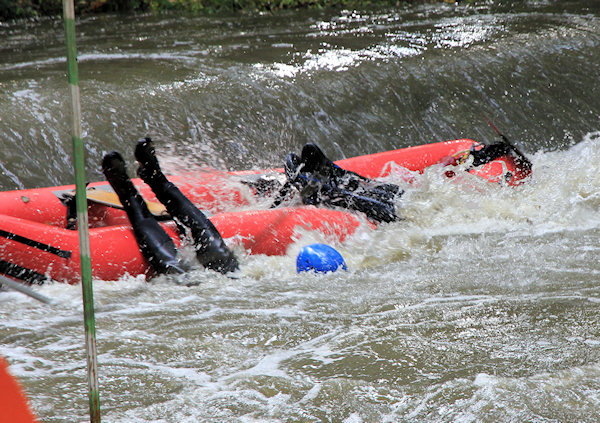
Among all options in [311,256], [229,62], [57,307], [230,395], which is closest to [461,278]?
[311,256]

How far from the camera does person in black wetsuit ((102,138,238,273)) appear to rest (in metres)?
3.57

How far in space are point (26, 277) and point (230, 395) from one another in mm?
1616

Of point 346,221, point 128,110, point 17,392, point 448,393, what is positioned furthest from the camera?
point 128,110

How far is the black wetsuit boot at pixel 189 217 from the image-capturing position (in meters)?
3.63

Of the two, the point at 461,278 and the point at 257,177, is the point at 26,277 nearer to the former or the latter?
the point at 257,177

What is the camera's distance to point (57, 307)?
319cm

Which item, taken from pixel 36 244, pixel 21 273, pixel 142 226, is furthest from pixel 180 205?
pixel 21 273

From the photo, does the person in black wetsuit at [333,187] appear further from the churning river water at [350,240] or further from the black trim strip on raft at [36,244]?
the black trim strip on raft at [36,244]

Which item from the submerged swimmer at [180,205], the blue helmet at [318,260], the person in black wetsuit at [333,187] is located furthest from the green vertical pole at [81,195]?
the person in black wetsuit at [333,187]

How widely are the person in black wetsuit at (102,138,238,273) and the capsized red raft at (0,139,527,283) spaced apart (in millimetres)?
79

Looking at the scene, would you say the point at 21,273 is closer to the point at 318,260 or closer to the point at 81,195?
the point at 318,260

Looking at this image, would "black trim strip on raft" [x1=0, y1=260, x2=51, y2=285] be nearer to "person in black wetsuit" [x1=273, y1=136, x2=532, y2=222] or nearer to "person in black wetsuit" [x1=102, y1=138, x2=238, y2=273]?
"person in black wetsuit" [x1=102, y1=138, x2=238, y2=273]

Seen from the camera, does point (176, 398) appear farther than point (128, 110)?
No

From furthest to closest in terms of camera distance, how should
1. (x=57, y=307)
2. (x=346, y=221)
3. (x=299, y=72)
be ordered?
1. (x=299, y=72)
2. (x=346, y=221)
3. (x=57, y=307)
